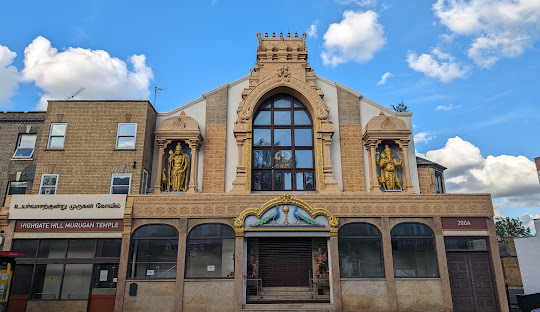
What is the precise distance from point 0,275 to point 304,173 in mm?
13576

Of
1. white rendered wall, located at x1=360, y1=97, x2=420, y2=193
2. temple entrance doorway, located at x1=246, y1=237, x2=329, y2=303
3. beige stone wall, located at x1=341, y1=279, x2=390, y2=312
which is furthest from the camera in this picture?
white rendered wall, located at x1=360, y1=97, x2=420, y2=193

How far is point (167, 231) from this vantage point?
1752 centimetres

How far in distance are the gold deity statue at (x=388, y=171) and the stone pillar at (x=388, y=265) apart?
2.21 meters

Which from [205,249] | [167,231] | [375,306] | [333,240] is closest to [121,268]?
[167,231]

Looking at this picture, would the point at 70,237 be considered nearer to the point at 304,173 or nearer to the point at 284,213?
the point at 284,213

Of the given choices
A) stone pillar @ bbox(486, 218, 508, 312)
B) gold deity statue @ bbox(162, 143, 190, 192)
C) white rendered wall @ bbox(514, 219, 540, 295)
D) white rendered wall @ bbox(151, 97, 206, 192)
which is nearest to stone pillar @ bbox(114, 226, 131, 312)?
gold deity statue @ bbox(162, 143, 190, 192)

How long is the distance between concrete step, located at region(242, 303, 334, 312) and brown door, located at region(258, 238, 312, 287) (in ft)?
4.84

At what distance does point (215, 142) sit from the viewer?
64.8ft

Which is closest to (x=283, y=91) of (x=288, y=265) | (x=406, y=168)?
(x=406, y=168)

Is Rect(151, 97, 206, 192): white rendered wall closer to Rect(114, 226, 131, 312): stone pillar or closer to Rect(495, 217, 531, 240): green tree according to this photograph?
Rect(114, 226, 131, 312): stone pillar

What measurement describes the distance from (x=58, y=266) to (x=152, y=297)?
453 cm

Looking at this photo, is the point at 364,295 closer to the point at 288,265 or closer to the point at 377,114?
the point at 288,265

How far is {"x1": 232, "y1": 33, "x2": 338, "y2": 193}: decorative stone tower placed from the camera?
1903 centimetres

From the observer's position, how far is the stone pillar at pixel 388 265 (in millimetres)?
16556
